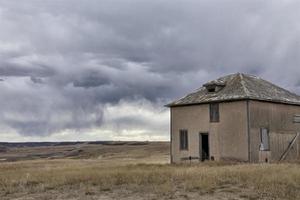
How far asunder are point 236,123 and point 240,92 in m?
2.10

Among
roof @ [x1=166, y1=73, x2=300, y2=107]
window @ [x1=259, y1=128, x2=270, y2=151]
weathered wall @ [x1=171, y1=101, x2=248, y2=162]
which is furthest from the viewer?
window @ [x1=259, y1=128, x2=270, y2=151]

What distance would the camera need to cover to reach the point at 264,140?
32.2m

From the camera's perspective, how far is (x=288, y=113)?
113ft

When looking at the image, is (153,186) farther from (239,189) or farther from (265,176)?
(265,176)

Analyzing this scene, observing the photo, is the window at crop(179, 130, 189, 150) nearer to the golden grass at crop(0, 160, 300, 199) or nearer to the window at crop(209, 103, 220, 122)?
the window at crop(209, 103, 220, 122)

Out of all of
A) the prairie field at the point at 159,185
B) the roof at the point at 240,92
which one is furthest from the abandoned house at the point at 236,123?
the prairie field at the point at 159,185

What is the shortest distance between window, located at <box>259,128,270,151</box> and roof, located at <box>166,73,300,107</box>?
212cm

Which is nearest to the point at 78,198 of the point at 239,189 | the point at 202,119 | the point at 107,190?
the point at 107,190

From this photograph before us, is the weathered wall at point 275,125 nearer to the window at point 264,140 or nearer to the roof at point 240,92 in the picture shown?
the window at point 264,140

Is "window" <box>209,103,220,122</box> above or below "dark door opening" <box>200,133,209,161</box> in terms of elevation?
above

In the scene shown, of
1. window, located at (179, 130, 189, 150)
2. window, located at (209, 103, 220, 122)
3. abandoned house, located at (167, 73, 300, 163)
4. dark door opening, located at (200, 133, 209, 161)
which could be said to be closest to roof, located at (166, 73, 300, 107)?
abandoned house, located at (167, 73, 300, 163)

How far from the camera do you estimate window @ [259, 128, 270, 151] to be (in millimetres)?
31969

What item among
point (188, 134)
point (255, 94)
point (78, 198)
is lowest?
point (78, 198)

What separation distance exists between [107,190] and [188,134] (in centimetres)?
1605
